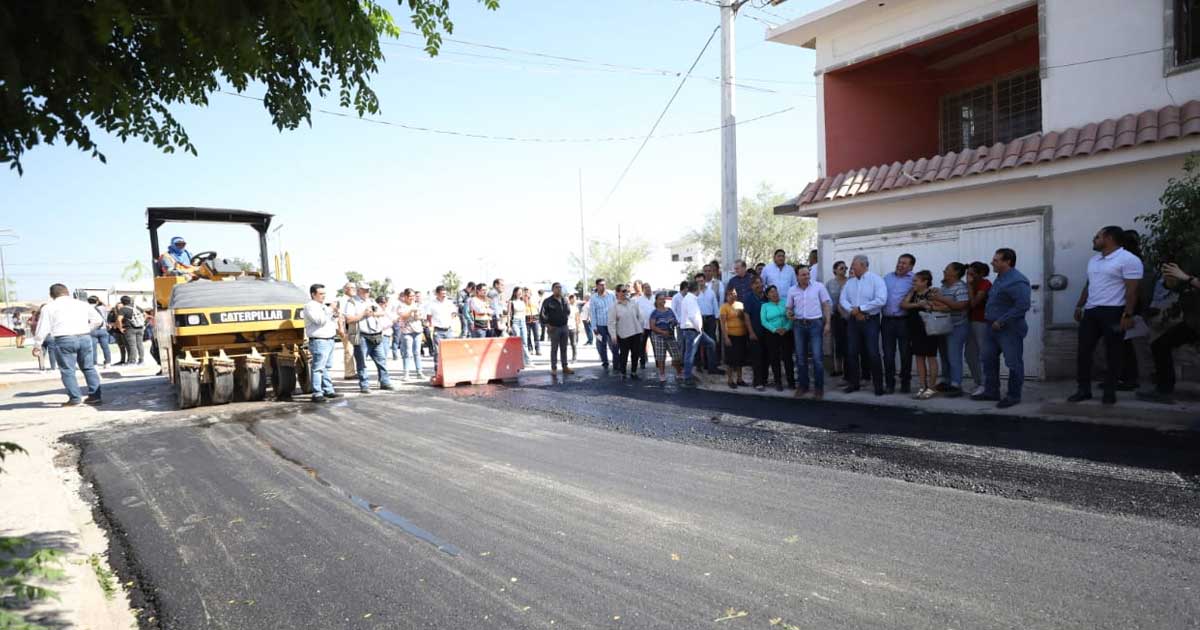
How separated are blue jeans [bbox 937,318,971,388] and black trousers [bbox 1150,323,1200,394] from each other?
1871 mm

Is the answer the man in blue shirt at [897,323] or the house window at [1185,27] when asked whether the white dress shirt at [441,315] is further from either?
the house window at [1185,27]

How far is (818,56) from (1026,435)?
29.3 ft

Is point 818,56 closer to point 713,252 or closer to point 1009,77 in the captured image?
point 1009,77

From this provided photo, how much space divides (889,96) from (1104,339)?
7.29 meters

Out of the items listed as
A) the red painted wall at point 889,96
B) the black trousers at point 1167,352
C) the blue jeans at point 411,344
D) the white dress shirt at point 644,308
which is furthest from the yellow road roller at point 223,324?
the black trousers at point 1167,352

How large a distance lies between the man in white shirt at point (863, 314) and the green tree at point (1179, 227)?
9.53ft

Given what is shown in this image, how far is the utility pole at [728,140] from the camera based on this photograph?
45.4 feet

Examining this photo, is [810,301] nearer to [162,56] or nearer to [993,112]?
[993,112]

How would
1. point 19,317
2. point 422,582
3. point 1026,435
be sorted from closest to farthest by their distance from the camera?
1. point 422,582
2. point 1026,435
3. point 19,317

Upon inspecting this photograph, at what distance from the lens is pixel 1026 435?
627 cm

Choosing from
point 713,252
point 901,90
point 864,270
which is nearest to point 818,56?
point 901,90

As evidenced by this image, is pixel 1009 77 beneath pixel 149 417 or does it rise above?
above

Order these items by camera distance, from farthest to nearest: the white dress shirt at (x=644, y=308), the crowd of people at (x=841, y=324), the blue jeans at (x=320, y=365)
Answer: the white dress shirt at (x=644, y=308), the blue jeans at (x=320, y=365), the crowd of people at (x=841, y=324)

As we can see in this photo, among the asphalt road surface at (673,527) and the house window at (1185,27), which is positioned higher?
the house window at (1185,27)
